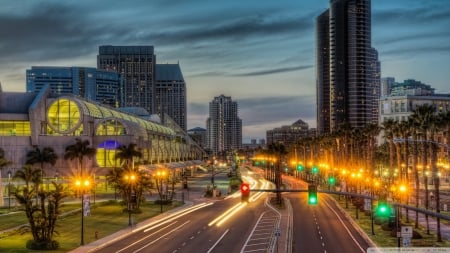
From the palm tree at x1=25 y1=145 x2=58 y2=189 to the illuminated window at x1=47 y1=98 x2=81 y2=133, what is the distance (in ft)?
27.7

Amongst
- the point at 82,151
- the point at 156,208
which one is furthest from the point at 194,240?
the point at 82,151

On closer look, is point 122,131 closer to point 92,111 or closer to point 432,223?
point 92,111

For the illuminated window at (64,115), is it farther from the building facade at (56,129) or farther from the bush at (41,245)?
the bush at (41,245)

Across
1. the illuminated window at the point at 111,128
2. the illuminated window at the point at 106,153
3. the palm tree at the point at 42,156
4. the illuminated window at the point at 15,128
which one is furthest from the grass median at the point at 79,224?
the illuminated window at the point at 15,128

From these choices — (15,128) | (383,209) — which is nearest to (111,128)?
(15,128)

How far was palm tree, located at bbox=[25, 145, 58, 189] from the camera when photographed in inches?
5197

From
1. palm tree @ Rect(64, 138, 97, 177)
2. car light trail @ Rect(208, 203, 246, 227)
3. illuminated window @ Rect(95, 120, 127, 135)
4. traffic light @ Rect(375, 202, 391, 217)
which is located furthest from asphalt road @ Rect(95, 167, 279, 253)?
illuminated window @ Rect(95, 120, 127, 135)

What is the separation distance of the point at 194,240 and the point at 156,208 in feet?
140

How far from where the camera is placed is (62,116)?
145m

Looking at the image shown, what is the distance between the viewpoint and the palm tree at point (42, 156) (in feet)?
433

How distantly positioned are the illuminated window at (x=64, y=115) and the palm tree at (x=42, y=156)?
8.43 m

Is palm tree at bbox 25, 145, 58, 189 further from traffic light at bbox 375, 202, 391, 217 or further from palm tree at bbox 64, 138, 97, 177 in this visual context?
traffic light at bbox 375, 202, 391, 217

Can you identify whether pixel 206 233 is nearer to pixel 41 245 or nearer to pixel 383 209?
pixel 41 245

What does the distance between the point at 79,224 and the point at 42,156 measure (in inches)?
2288
